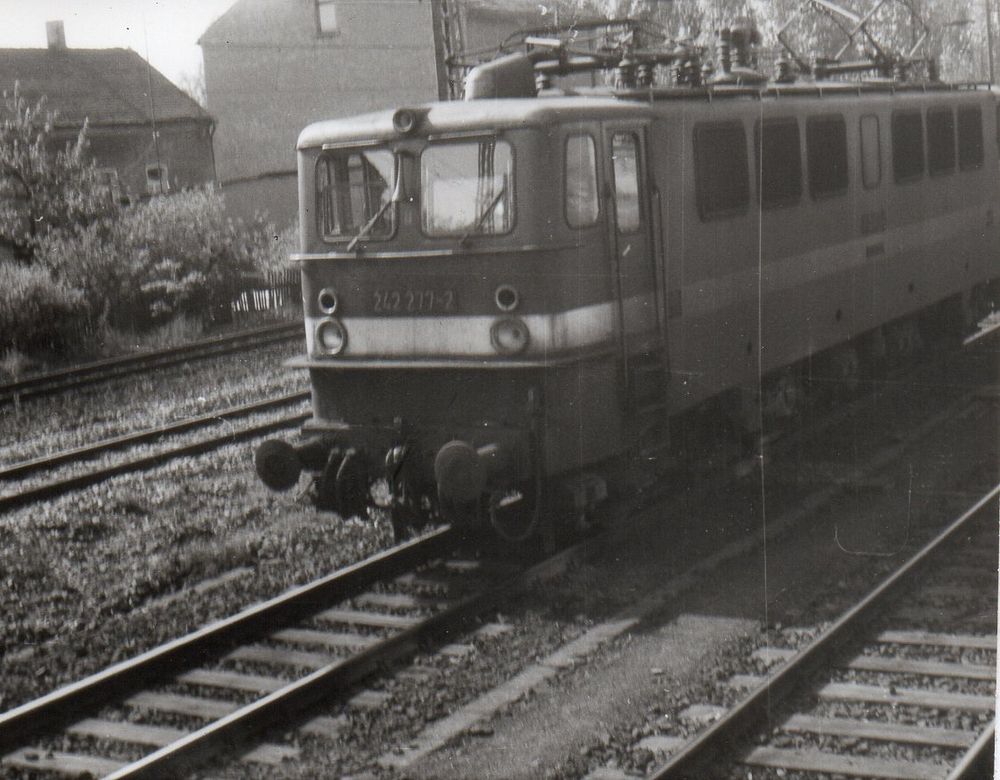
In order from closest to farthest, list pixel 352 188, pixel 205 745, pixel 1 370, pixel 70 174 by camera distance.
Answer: pixel 205 745 < pixel 352 188 < pixel 1 370 < pixel 70 174

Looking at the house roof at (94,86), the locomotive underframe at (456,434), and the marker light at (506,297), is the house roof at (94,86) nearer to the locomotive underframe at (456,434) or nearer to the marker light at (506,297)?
the locomotive underframe at (456,434)

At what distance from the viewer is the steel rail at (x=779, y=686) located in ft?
17.7

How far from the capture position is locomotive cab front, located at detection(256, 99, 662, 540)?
7887 mm

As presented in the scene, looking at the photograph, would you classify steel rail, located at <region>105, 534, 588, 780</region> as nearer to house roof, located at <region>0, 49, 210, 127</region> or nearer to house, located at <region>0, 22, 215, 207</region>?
house roof, located at <region>0, 49, 210, 127</region>

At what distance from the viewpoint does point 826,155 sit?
1091 centimetres

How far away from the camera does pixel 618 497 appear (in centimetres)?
900

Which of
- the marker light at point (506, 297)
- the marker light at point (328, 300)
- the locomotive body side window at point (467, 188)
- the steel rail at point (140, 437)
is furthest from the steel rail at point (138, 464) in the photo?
the marker light at point (506, 297)

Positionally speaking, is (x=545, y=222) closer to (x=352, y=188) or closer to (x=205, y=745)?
(x=352, y=188)

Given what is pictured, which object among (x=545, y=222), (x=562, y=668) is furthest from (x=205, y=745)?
(x=545, y=222)

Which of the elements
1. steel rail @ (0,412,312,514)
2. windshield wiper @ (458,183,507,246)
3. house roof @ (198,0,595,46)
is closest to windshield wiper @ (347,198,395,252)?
windshield wiper @ (458,183,507,246)

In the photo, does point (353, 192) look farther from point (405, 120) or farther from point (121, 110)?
point (121, 110)

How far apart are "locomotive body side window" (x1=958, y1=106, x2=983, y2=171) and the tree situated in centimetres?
1442

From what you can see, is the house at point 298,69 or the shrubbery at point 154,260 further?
the house at point 298,69

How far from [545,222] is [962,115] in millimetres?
7952
